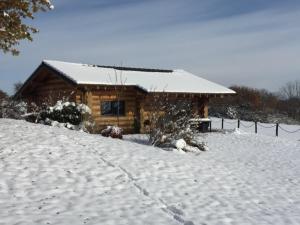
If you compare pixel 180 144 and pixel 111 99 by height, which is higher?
pixel 111 99

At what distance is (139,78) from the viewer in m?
25.9

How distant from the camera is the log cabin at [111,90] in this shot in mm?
22453

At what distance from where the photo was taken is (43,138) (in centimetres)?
1288

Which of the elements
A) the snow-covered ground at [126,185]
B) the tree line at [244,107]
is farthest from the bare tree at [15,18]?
the tree line at [244,107]

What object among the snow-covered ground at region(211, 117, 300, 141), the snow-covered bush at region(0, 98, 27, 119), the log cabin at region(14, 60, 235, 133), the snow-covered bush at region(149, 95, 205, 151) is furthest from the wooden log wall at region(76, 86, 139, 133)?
the snow-covered ground at region(211, 117, 300, 141)

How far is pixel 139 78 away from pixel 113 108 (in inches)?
120

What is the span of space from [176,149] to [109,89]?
879 centimetres

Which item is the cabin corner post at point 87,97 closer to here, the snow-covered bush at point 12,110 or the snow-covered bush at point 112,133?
the snow-covered bush at point 12,110

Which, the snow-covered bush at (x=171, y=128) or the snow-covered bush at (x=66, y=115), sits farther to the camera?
the snow-covered bush at (x=66, y=115)

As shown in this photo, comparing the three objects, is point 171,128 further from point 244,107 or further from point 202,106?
point 244,107

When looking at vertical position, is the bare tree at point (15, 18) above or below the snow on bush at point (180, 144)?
above

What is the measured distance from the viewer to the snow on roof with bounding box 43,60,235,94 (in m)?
23.0

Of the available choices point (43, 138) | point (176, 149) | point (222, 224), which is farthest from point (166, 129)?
point (222, 224)

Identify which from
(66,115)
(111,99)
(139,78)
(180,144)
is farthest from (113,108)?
(180,144)
